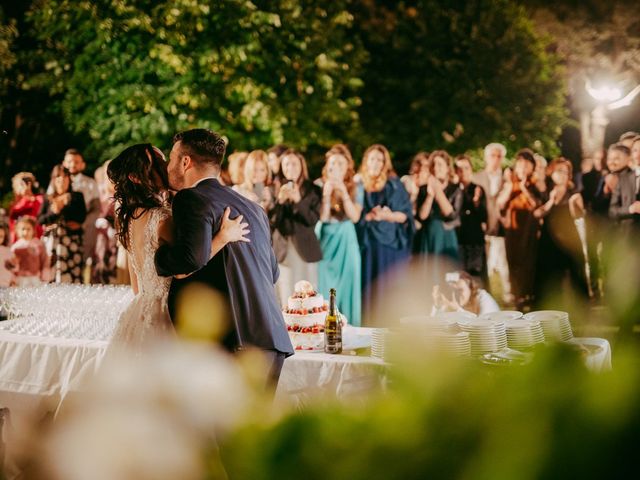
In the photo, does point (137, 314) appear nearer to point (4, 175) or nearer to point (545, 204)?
point (545, 204)

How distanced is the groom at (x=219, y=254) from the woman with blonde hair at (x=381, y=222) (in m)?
3.62

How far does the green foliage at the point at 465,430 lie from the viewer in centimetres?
54

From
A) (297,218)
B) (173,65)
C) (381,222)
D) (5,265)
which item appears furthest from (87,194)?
(381,222)

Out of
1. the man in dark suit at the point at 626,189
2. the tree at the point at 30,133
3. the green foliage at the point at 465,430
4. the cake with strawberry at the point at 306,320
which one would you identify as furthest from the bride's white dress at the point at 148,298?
the tree at the point at 30,133

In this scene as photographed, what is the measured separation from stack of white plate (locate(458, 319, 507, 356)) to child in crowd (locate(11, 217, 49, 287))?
4542 mm

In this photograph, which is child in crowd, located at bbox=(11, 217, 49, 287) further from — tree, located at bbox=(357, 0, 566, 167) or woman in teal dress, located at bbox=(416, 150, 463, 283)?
tree, located at bbox=(357, 0, 566, 167)

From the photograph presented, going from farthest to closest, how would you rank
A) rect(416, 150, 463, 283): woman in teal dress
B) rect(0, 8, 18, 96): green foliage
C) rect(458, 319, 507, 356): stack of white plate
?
1. rect(0, 8, 18, 96): green foliage
2. rect(416, 150, 463, 283): woman in teal dress
3. rect(458, 319, 507, 356): stack of white plate

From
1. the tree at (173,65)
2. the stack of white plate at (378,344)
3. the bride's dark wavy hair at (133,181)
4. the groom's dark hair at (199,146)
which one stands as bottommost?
the stack of white plate at (378,344)

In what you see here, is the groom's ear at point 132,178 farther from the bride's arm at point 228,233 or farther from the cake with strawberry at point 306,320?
the cake with strawberry at point 306,320

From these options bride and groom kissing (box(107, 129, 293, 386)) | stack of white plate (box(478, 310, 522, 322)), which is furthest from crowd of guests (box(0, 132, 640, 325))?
bride and groom kissing (box(107, 129, 293, 386))

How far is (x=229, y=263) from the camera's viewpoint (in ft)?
8.83

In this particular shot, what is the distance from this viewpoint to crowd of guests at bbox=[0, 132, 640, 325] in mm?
6422

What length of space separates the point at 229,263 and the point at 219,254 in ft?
0.16

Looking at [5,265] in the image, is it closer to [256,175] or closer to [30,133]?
[256,175]
